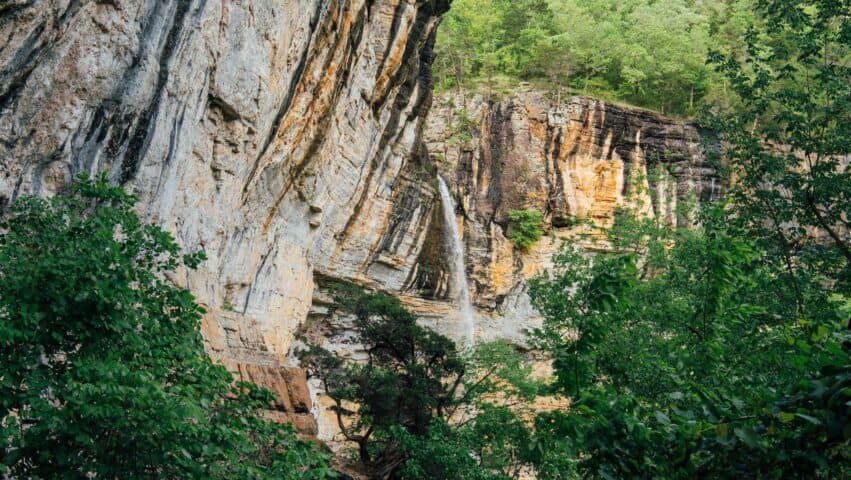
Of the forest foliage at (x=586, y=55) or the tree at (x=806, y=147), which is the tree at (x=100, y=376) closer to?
the tree at (x=806, y=147)

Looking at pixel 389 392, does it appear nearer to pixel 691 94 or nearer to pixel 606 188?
pixel 606 188

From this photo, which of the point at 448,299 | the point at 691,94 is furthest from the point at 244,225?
the point at 691,94

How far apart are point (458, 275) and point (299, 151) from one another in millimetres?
11017

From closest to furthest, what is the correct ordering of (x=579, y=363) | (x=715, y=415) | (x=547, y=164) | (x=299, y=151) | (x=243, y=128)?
(x=715, y=415) < (x=579, y=363) < (x=243, y=128) < (x=299, y=151) < (x=547, y=164)

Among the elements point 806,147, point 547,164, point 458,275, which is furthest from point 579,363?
point 547,164

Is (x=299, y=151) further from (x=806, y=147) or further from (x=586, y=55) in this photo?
(x=586, y=55)

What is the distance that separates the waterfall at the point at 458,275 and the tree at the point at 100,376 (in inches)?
878

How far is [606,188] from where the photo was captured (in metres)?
30.2

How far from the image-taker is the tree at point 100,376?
14.3 ft

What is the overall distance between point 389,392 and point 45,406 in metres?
11.1

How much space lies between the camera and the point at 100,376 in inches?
176

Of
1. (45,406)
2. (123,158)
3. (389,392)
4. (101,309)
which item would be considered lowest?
(389,392)

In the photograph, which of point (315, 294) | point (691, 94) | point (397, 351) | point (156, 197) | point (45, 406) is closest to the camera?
point (45, 406)

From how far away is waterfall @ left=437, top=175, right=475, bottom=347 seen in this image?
27531mm
